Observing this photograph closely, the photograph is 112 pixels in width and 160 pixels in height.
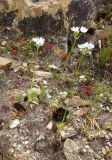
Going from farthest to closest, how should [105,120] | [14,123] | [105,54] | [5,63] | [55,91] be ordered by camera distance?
[105,54], [5,63], [55,91], [105,120], [14,123]

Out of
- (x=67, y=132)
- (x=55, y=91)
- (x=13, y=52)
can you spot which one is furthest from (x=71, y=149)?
(x=13, y=52)

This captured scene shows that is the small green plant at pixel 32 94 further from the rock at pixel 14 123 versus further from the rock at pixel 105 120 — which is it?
the rock at pixel 105 120

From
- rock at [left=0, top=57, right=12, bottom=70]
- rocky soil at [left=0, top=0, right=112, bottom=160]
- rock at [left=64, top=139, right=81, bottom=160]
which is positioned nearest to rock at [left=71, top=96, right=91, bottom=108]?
rocky soil at [left=0, top=0, right=112, bottom=160]

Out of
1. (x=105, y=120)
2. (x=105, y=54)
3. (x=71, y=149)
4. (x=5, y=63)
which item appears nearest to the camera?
(x=71, y=149)

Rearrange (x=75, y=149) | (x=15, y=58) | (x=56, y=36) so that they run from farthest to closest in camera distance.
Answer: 1. (x=56, y=36)
2. (x=15, y=58)
3. (x=75, y=149)

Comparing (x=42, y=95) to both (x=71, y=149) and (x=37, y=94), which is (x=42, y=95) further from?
(x=71, y=149)

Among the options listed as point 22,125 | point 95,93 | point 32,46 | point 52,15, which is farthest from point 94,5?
point 22,125

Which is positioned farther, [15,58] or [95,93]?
[15,58]

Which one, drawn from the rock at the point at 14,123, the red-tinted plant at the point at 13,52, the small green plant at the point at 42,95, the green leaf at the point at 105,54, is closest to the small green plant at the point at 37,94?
the small green plant at the point at 42,95

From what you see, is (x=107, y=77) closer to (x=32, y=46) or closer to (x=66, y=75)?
(x=66, y=75)
